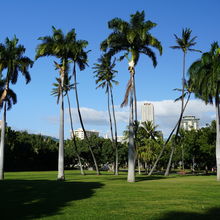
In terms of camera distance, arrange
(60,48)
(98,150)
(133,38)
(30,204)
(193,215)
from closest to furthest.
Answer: (193,215), (30,204), (133,38), (60,48), (98,150)

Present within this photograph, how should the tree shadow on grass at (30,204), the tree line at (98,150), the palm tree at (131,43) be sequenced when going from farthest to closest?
the tree line at (98,150)
the palm tree at (131,43)
the tree shadow on grass at (30,204)

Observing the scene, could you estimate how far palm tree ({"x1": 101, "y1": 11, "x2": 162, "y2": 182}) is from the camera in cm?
2781

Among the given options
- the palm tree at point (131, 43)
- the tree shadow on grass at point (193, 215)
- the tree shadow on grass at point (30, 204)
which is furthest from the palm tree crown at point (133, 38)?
the tree shadow on grass at point (193, 215)

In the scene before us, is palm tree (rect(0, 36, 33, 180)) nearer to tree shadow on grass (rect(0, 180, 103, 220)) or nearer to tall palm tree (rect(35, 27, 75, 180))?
tall palm tree (rect(35, 27, 75, 180))

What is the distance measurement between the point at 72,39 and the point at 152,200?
21966mm

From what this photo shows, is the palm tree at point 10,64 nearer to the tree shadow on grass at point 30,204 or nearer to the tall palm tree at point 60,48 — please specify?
the tall palm tree at point 60,48

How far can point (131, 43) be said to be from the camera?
29016 mm

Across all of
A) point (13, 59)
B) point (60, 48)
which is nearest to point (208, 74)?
point (60, 48)

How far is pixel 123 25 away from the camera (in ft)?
92.7

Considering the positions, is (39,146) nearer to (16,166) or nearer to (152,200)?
(16,166)

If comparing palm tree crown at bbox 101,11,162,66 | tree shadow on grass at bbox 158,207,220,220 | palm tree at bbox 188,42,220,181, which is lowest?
tree shadow on grass at bbox 158,207,220,220

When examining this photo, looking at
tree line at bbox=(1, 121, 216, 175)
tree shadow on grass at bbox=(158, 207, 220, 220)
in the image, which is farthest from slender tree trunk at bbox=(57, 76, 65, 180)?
tree line at bbox=(1, 121, 216, 175)

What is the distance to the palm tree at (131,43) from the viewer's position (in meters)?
27.8

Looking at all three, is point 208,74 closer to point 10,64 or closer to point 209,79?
point 209,79
